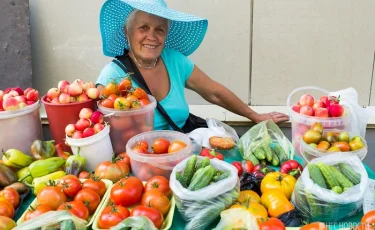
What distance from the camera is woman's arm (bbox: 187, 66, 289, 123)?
2.88m

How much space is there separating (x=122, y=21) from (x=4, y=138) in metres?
1.10

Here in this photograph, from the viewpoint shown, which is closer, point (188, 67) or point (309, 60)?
point (188, 67)

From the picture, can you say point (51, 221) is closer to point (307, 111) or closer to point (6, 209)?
point (6, 209)

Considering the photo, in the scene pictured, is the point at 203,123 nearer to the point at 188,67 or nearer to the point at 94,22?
the point at 188,67

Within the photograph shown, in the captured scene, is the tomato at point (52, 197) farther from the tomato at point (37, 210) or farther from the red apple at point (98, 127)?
the red apple at point (98, 127)

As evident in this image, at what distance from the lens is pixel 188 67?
2828 mm

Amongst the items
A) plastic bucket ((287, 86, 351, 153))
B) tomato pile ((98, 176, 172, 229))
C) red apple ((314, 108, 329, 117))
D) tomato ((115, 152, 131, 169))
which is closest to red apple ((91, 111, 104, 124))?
tomato ((115, 152, 131, 169))

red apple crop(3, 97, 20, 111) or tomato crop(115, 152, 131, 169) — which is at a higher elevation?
red apple crop(3, 97, 20, 111)

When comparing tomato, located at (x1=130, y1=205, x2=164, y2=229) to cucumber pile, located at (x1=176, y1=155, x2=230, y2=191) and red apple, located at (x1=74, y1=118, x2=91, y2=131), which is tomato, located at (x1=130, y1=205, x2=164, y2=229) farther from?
red apple, located at (x1=74, y1=118, x2=91, y2=131)

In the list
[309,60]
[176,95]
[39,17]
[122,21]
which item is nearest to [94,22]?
[39,17]

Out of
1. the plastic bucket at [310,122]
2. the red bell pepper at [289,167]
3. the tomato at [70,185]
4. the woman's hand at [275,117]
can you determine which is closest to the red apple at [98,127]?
the tomato at [70,185]

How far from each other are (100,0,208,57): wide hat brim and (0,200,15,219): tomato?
49.8 inches

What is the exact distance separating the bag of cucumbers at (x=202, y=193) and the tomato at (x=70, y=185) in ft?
1.47

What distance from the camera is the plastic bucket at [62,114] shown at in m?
2.06
